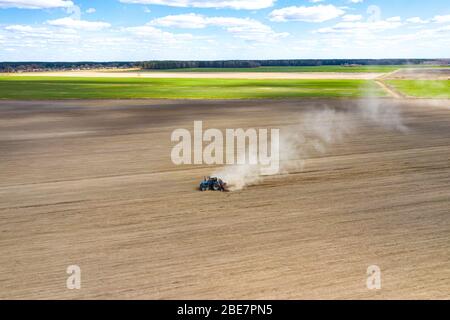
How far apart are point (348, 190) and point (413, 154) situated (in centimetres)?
1427

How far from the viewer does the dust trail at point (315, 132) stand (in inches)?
1329

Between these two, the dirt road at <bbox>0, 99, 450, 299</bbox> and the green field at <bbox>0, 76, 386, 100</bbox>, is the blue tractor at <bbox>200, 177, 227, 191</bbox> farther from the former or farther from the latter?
the green field at <bbox>0, 76, 386, 100</bbox>

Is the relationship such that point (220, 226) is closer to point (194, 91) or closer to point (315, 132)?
point (315, 132)

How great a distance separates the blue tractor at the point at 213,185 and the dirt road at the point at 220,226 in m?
0.67

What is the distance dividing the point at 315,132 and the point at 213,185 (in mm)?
27086

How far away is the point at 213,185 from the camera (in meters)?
29.8

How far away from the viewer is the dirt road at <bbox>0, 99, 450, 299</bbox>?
57.5 feet

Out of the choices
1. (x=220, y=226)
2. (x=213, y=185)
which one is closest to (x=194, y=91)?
(x=213, y=185)

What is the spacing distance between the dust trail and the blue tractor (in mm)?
705

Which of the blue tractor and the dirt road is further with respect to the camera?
the blue tractor

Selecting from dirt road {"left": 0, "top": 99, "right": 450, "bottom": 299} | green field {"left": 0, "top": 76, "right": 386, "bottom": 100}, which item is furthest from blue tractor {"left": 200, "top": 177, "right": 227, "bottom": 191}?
A: green field {"left": 0, "top": 76, "right": 386, "bottom": 100}

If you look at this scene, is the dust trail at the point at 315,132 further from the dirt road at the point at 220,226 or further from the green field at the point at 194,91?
the green field at the point at 194,91

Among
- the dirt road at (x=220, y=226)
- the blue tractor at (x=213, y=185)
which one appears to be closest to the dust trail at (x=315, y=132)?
the blue tractor at (x=213, y=185)
